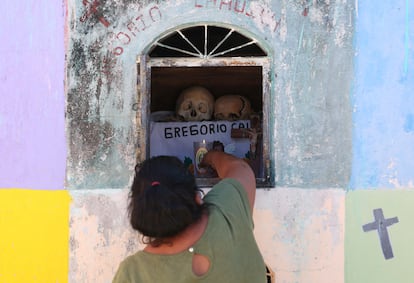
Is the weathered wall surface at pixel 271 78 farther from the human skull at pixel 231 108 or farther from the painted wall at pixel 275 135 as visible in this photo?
the human skull at pixel 231 108

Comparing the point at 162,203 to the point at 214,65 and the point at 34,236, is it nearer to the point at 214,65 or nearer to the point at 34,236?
the point at 214,65

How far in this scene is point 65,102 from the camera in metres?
3.36

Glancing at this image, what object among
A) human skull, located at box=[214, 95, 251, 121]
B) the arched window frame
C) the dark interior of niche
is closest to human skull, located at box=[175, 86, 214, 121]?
human skull, located at box=[214, 95, 251, 121]

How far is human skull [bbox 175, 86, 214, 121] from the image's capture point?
4.56 metres

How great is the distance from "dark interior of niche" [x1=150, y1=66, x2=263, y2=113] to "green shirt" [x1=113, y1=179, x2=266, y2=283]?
289cm

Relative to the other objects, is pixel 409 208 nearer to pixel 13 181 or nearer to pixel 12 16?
pixel 13 181

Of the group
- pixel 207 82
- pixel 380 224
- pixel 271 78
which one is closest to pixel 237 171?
pixel 271 78

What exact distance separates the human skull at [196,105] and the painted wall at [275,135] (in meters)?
1.28

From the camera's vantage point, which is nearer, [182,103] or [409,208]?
[409,208]

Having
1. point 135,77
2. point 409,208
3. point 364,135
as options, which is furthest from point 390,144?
point 135,77

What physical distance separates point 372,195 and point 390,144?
0.33 metres

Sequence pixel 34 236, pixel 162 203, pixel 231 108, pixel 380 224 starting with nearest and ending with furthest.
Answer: pixel 162 203, pixel 380 224, pixel 34 236, pixel 231 108

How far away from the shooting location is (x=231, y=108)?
4.61 metres

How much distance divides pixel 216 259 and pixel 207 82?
10.9ft
